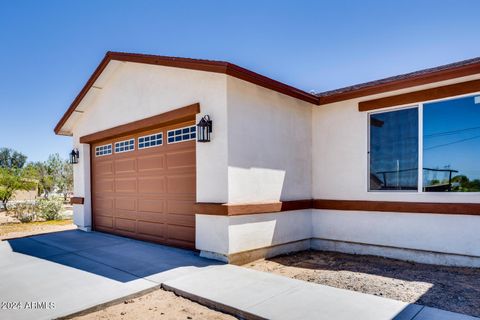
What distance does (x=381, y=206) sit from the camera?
627cm

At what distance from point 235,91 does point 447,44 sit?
655 cm

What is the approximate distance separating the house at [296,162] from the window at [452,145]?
0.06 ft

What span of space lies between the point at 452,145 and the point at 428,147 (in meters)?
0.40

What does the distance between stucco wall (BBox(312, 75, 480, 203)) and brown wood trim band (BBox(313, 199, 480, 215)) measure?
121 mm

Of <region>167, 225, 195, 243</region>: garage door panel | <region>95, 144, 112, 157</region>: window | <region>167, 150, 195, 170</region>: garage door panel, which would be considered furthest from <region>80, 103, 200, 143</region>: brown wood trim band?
<region>167, 225, 195, 243</region>: garage door panel

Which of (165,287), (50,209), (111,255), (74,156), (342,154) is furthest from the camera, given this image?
(50,209)

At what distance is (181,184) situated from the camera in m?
6.76

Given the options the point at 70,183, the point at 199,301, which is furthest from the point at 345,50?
the point at 70,183

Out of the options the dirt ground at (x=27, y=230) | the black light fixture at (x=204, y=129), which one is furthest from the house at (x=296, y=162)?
the dirt ground at (x=27, y=230)

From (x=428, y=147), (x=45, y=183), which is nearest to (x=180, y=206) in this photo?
(x=428, y=147)

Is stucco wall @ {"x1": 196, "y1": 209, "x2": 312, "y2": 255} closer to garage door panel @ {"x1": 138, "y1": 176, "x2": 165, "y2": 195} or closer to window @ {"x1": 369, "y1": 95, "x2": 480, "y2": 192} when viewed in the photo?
garage door panel @ {"x1": 138, "y1": 176, "x2": 165, "y2": 195}

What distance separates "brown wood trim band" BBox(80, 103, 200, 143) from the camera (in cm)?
622

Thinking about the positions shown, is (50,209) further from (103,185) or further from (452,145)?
(452,145)

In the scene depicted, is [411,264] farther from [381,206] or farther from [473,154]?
[473,154]
